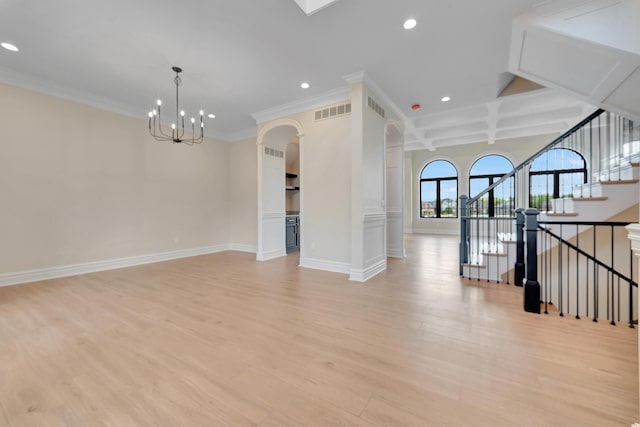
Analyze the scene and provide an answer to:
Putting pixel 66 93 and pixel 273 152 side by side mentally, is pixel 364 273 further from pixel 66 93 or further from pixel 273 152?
pixel 66 93

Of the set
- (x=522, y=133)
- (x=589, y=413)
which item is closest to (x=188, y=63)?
(x=589, y=413)

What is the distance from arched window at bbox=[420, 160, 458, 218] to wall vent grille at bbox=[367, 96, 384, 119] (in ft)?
21.1

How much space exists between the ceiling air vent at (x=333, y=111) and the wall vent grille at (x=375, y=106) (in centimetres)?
36

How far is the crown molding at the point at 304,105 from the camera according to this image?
430cm

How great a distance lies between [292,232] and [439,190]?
6.58 metres

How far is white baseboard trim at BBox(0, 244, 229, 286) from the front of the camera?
377cm

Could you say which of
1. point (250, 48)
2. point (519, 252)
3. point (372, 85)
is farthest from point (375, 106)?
point (519, 252)

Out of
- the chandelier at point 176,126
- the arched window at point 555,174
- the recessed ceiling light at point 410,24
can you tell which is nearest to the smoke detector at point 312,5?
the recessed ceiling light at point 410,24

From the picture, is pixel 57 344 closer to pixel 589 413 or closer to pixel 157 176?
pixel 589 413

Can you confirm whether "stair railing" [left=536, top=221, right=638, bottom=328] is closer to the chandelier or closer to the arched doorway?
the arched doorway

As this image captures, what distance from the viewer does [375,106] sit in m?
4.32

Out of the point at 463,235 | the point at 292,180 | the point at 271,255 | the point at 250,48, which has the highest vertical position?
the point at 250,48

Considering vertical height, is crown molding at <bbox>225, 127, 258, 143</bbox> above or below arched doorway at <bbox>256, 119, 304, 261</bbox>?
above

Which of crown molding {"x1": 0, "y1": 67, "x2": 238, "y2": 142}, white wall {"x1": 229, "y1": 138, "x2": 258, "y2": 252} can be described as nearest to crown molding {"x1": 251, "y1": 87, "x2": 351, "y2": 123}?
white wall {"x1": 229, "y1": 138, "x2": 258, "y2": 252}
